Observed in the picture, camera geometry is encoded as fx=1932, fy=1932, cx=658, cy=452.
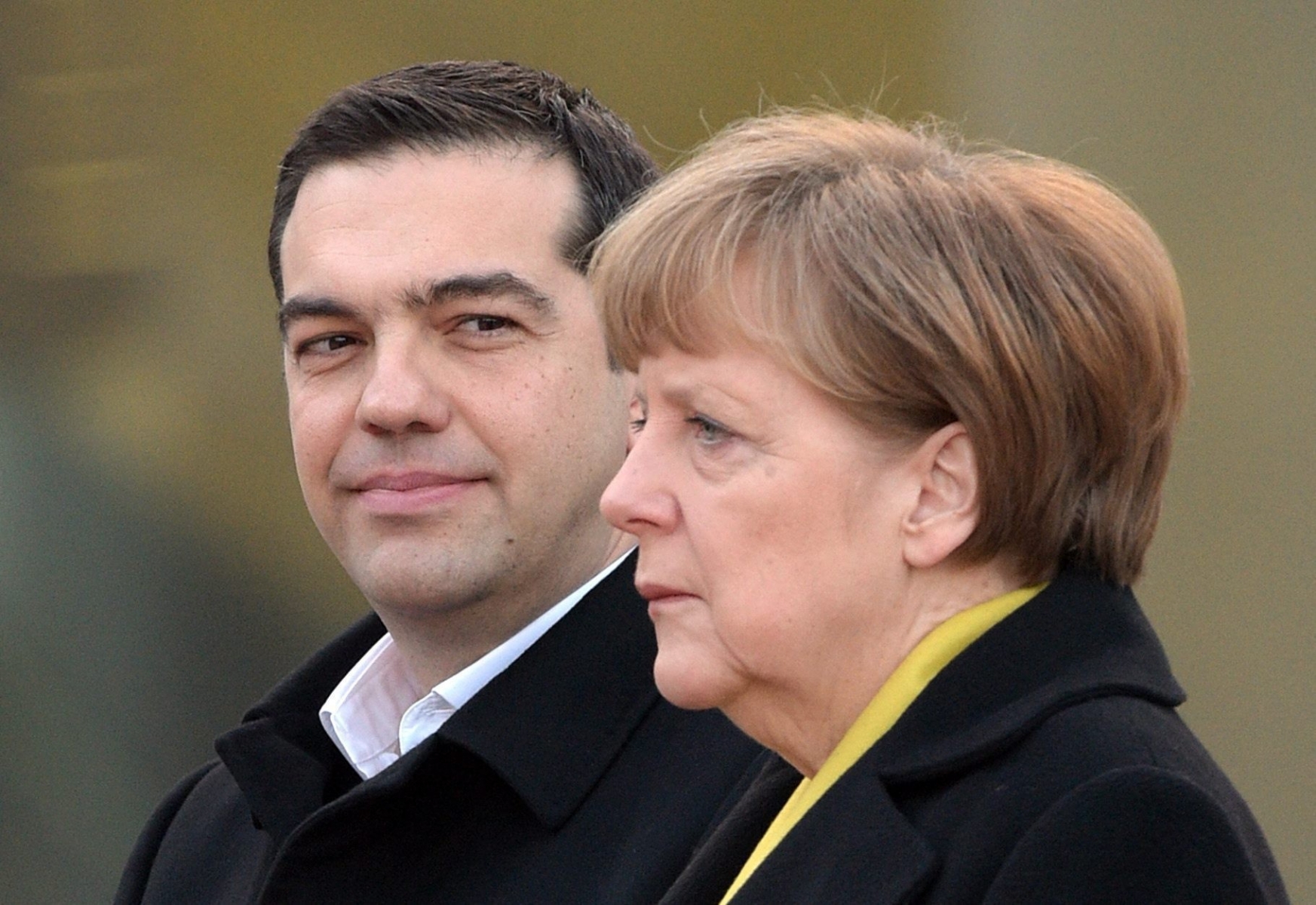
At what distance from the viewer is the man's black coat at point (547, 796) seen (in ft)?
6.54

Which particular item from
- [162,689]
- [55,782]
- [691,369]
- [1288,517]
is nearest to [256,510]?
[162,689]

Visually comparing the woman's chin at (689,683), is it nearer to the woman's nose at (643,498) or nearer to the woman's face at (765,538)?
the woman's face at (765,538)

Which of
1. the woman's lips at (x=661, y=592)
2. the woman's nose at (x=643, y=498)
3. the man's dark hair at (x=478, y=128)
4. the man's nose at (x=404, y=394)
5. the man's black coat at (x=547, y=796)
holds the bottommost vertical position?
the man's black coat at (x=547, y=796)

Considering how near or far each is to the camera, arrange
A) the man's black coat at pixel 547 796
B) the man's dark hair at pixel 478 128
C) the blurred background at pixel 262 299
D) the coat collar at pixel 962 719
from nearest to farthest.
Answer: the coat collar at pixel 962 719, the man's black coat at pixel 547 796, the man's dark hair at pixel 478 128, the blurred background at pixel 262 299

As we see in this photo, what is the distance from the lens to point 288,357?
236 cm

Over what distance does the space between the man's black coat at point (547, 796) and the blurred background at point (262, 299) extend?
154 cm

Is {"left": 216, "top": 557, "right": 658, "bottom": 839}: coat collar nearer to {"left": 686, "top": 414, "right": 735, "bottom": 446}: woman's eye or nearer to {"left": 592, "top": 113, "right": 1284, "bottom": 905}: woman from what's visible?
{"left": 592, "top": 113, "right": 1284, "bottom": 905}: woman

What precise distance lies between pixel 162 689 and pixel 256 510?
431mm

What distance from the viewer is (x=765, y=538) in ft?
5.14

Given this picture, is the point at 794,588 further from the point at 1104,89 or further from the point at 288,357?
the point at 1104,89

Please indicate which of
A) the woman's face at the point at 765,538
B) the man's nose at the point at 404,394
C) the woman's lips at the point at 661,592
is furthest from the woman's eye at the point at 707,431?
the man's nose at the point at 404,394

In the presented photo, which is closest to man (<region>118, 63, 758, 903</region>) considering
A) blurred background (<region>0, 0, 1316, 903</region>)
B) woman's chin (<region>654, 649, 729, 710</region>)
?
woman's chin (<region>654, 649, 729, 710</region>)

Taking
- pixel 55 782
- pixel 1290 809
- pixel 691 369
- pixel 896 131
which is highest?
pixel 896 131

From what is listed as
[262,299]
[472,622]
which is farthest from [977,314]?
[262,299]
